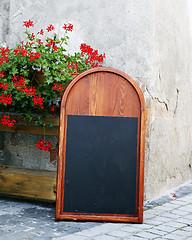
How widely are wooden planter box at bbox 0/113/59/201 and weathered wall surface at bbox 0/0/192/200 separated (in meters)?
0.42

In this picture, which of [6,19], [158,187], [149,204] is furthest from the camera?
[6,19]

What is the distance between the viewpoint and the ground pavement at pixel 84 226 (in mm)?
3197

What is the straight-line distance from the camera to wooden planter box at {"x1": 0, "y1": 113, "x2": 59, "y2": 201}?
4254 mm

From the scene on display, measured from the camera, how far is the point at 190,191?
17.7 feet

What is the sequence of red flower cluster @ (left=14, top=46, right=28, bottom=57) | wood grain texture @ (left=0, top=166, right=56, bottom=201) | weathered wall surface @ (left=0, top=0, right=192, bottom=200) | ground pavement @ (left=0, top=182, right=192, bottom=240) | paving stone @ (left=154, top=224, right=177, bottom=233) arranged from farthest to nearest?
weathered wall surface @ (left=0, top=0, right=192, bottom=200) → wood grain texture @ (left=0, top=166, right=56, bottom=201) → red flower cluster @ (left=14, top=46, right=28, bottom=57) → paving stone @ (left=154, top=224, right=177, bottom=233) → ground pavement @ (left=0, top=182, right=192, bottom=240)

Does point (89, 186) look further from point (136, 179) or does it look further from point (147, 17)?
point (147, 17)

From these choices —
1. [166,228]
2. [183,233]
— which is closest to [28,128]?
[166,228]

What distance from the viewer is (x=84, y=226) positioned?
3.49 meters

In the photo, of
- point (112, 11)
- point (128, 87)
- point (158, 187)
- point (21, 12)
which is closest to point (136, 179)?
point (128, 87)

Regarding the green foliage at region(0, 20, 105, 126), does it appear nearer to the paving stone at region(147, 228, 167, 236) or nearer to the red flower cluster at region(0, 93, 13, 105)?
the red flower cluster at region(0, 93, 13, 105)

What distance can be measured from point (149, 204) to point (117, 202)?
3.22 ft

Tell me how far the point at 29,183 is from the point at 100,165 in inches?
42.0

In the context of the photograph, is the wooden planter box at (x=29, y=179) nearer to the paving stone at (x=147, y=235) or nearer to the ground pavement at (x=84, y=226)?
the ground pavement at (x=84, y=226)

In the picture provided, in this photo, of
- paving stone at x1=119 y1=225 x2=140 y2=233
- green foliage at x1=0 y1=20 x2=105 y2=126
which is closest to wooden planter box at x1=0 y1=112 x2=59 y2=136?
green foliage at x1=0 y1=20 x2=105 y2=126
